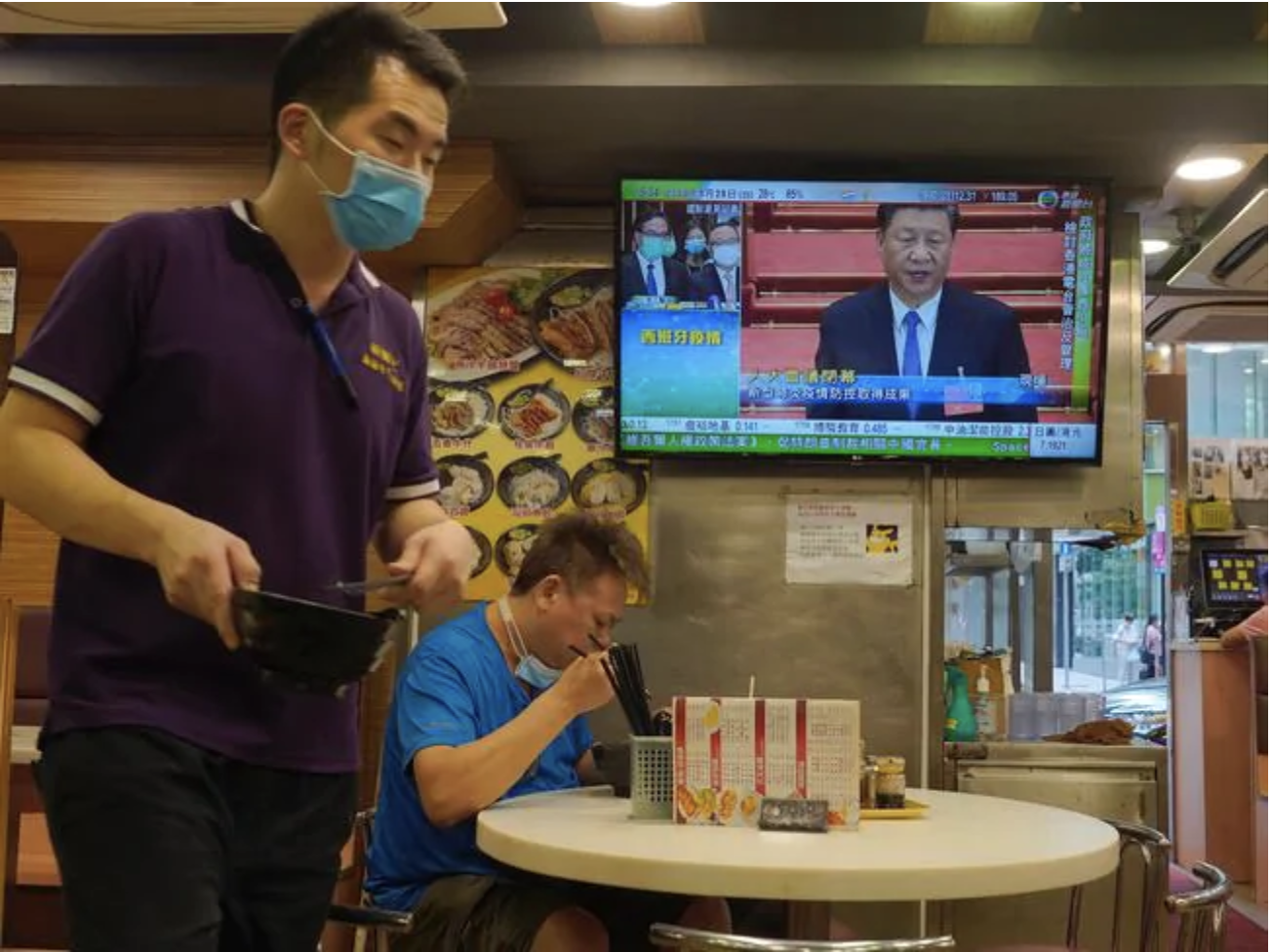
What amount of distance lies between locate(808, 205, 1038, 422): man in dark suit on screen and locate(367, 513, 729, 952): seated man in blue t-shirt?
162 centimetres

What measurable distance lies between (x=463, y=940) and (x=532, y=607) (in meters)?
0.68

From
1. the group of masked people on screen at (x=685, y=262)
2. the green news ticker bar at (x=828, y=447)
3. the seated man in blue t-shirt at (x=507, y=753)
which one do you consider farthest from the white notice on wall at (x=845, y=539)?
the seated man in blue t-shirt at (x=507, y=753)

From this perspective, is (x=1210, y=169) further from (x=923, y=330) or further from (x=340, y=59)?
(x=340, y=59)

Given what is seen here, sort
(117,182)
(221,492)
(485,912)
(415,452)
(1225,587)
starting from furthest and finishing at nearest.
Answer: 1. (1225,587)
2. (117,182)
3. (485,912)
4. (415,452)
5. (221,492)

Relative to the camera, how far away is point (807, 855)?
2.01 m

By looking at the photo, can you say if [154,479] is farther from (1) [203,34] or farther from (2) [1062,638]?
(2) [1062,638]

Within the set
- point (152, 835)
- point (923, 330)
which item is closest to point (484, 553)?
point (923, 330)

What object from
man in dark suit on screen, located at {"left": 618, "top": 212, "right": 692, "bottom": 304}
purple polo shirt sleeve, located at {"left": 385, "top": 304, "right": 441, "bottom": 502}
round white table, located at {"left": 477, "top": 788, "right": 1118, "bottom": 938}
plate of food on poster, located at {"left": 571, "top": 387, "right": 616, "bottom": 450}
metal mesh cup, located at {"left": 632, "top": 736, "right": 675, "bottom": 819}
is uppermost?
man in dark suit on screen, located at {"left": 618, "top": 212, "right": 692, "bottom": 304}

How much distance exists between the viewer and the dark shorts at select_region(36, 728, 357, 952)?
1.28 meters

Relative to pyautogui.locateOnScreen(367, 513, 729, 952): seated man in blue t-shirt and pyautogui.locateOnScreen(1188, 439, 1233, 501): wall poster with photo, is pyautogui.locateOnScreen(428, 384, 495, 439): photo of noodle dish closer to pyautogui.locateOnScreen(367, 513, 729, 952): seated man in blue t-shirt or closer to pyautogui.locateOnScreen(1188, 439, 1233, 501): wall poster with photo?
pyautogui.locateOnScreen(367, 513, 729, 952): seated man in blue t-shirt

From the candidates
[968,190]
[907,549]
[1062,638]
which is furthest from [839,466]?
[1062,638]

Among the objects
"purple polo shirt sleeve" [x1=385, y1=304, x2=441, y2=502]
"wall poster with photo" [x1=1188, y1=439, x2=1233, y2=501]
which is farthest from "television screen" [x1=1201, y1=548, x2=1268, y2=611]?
"purple polo shirt sleeve" [x1=385, y1=304, x2=441, y2=502]

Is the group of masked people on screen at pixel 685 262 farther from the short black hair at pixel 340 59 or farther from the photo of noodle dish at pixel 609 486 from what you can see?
the short black hair at pixel 340 59

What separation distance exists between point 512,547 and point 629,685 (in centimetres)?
203
